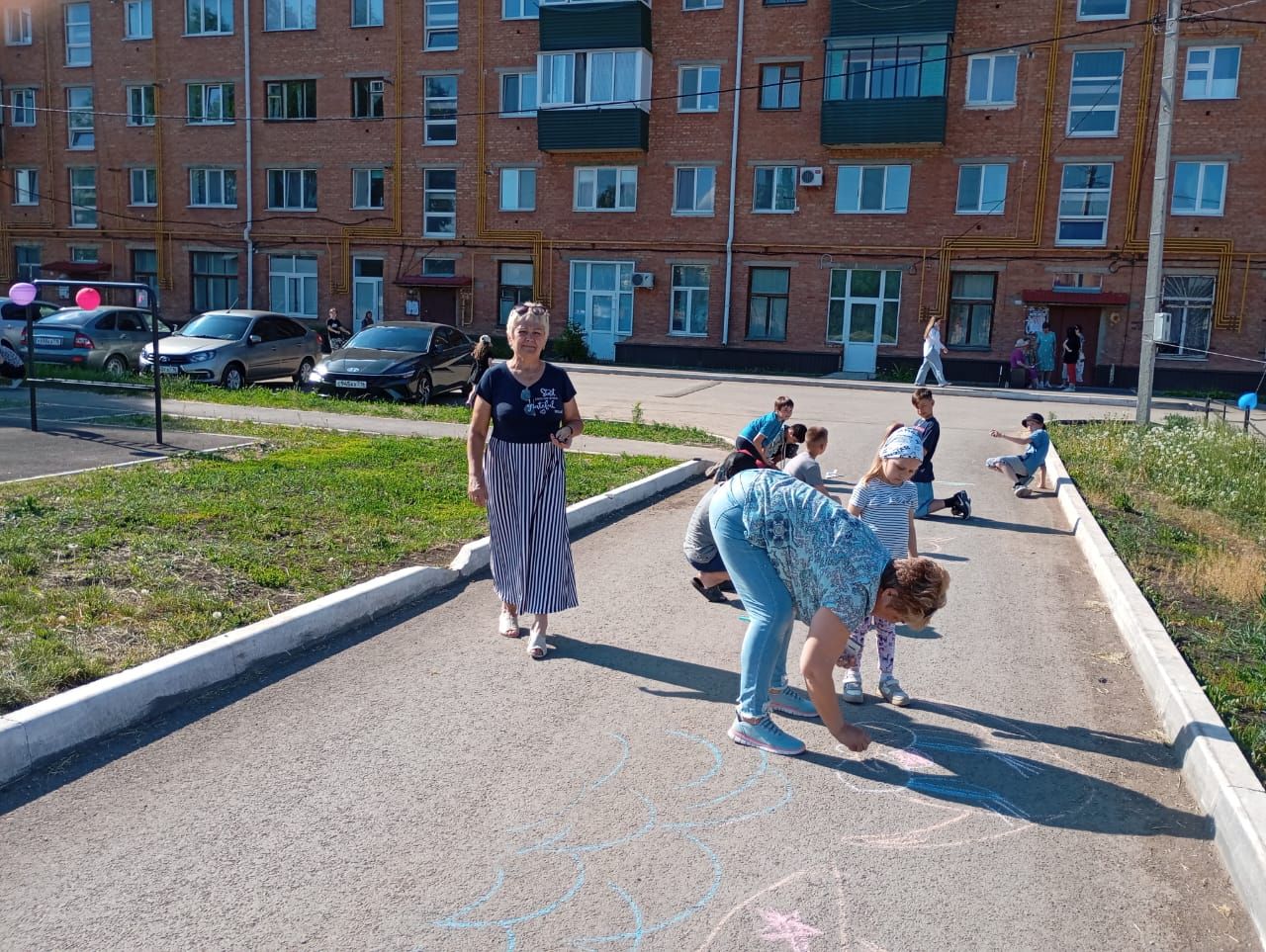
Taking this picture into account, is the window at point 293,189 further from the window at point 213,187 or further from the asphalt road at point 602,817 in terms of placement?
the asphalt road at point 602,817

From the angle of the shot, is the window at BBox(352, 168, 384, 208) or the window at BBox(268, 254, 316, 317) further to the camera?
the window at BBox(268, 254, 316, 317)

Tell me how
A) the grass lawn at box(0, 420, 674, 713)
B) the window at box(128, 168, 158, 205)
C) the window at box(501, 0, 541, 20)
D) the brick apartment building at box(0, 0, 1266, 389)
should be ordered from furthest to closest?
the window at box(128, 168, 158, 205), the window at box(501, 0, 541, 20), the brick apartment building at box(0, 0, 1266, 389), the grass lawn at box(0, 420, 674, 713)

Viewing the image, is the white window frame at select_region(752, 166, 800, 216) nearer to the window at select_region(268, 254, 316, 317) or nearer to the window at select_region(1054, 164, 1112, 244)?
the window at select_region(1054, 164, 1112, 244)

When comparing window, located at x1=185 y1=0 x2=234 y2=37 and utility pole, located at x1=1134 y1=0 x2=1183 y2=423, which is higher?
window, located at x1=185 y1=0 x2=234 y2=37

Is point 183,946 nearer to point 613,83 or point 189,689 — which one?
point 189,689

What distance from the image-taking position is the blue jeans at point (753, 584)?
14.0 ft

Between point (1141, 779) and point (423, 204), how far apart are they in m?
34.4

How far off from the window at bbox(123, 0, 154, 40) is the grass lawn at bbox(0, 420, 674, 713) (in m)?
33.6

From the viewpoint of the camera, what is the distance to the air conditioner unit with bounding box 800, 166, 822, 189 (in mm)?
31812

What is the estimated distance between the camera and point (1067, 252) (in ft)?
99.8

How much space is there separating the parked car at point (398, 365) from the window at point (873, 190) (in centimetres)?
1644

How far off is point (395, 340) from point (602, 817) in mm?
16034

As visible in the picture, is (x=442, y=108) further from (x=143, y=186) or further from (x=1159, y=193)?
(x=1159, y=193)

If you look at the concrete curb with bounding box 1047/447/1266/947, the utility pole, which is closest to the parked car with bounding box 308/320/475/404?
the utility pole
